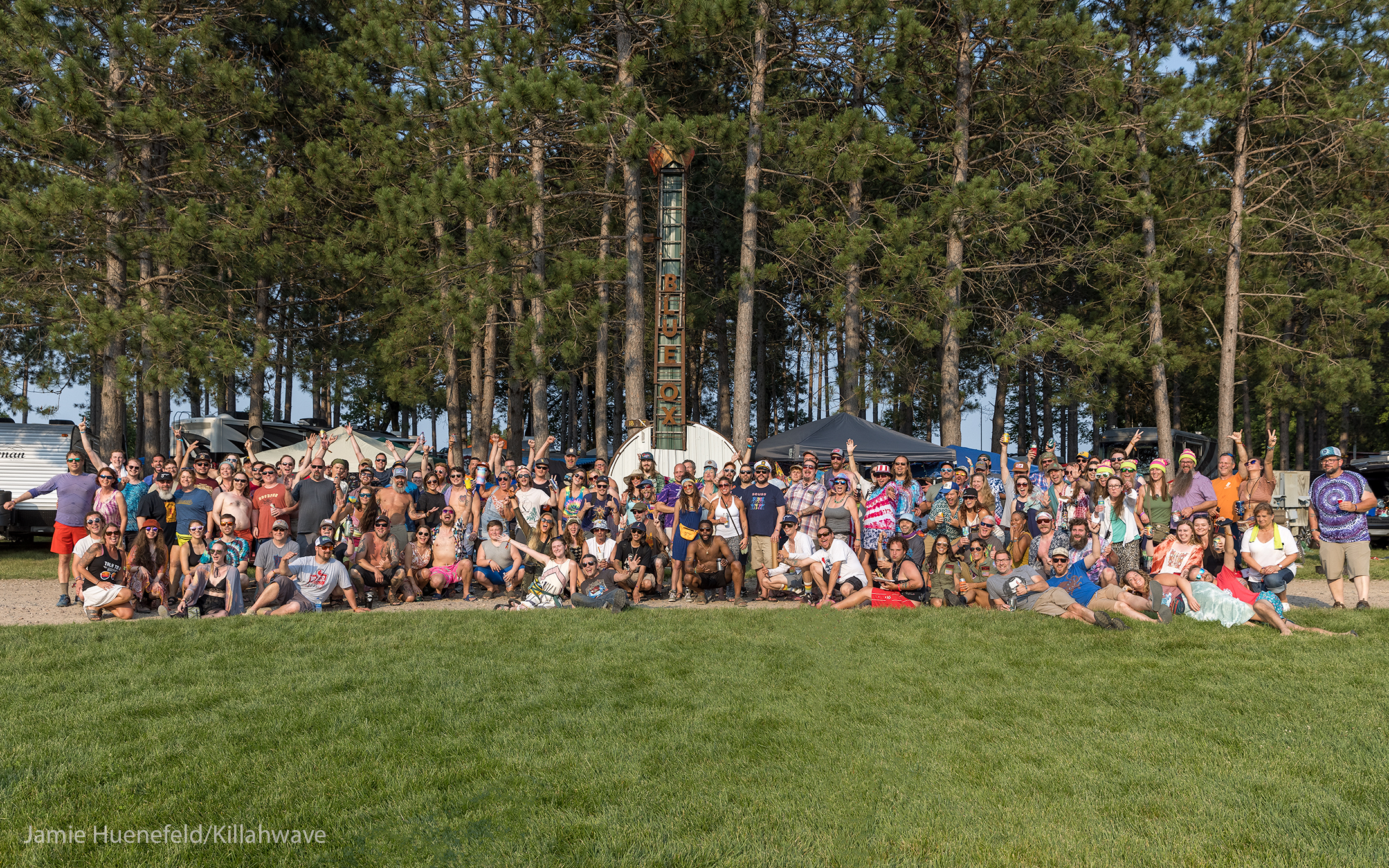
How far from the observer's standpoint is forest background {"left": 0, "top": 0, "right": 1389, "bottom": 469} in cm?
1653

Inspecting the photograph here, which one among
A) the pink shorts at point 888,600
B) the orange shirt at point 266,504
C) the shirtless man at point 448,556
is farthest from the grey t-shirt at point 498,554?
the pink shorts at point 888,600

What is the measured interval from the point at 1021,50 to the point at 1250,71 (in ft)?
17.7

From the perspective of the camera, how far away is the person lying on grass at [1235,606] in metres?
8.23

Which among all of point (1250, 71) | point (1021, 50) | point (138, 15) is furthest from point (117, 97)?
point (1250, 71)

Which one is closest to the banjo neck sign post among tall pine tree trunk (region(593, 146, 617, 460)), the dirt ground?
tall pine tree trunk (region(593, 146, 617, 460))

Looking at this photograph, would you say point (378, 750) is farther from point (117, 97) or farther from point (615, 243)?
point (615, 243)

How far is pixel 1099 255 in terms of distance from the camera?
22281 millimetres

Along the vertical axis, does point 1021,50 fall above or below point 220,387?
above

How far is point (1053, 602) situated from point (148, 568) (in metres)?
9.79

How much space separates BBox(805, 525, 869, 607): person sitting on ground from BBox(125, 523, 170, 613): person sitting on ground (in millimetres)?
6957

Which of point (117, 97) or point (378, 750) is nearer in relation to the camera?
point (378, 750)

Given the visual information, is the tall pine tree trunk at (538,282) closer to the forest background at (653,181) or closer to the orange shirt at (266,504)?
the forest background at (653,181)

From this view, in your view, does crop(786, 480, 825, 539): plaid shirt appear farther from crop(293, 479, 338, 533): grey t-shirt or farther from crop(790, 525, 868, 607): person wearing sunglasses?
crop(293, 479, 338, 533): grey t-shirt

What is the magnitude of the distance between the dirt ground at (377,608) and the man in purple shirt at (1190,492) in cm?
139
